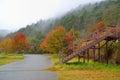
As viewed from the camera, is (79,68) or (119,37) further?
(119,37)

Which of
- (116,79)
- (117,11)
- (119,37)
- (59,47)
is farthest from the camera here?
(117,11)

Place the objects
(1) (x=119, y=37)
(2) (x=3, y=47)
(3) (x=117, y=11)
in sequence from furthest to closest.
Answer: (3) (x=117, y=11), (2) (x=3, y=47), (1) (x=119, y=37)

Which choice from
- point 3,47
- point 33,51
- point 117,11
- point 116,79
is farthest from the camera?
point 33,51

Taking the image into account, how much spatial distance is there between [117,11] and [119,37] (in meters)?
115

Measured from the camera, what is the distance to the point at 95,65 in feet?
120

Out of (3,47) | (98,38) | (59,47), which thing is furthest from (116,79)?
(3,47)

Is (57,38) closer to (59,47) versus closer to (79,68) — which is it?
(59,47)

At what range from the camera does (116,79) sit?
24.1 m

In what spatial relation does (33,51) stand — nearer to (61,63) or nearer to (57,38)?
(57,38)

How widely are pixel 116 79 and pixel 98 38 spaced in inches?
598

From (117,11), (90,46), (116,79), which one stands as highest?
(117,11)

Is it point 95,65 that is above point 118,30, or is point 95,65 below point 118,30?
below

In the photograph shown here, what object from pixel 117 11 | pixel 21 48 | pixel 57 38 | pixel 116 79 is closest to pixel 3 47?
pixel 21 48

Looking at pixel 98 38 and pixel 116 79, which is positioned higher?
pixel 98 38
